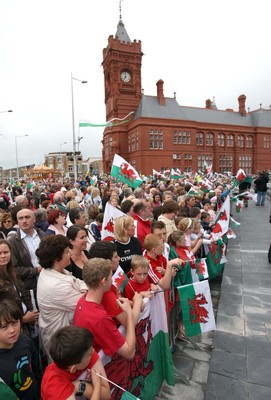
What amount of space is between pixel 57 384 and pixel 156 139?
44.8 meters

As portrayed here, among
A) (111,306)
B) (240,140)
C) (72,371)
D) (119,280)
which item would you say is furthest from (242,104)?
(72,371)

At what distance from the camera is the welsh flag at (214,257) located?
534 centimetres

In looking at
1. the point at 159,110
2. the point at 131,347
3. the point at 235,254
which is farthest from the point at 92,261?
the point at 159,110

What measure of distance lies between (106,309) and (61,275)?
1.89ft

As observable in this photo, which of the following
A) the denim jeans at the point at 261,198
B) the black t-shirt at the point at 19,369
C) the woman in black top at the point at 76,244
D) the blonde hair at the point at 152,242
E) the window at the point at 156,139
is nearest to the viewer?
the black t-shirt at the point at 19,369

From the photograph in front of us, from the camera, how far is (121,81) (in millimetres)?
47812

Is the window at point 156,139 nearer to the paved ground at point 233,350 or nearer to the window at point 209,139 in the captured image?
the window at point 209,139

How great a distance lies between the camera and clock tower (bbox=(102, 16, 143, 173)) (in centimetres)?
4700

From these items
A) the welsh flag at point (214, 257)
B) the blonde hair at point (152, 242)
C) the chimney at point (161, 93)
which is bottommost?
the welsh flag at point (214, 257)

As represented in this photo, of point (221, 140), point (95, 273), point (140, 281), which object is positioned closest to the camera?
point (95, 273)

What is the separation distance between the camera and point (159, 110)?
46.7 m

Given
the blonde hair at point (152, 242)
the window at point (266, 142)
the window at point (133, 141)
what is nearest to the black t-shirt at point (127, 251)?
the blonde hair at point (152, 242)

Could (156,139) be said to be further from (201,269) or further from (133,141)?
(201,269)

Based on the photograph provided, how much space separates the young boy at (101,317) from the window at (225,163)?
183 ft
